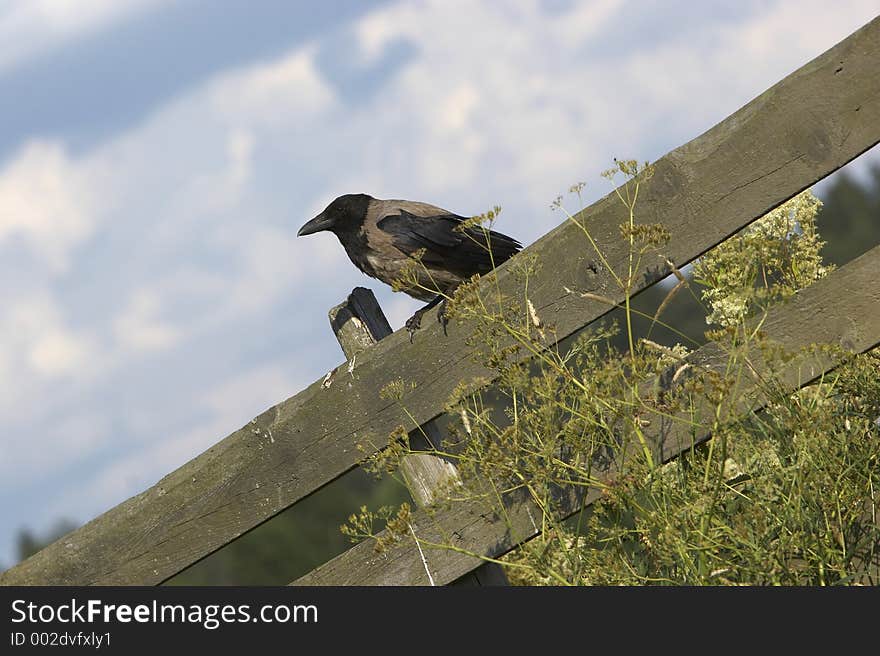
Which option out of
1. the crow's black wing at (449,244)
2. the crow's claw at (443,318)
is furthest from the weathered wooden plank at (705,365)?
the crow's black wing at (449,244)

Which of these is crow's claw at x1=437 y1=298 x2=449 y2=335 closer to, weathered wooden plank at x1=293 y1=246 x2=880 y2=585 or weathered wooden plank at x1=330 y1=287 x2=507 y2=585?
weathered wooden plank at x1=330 y1=287 x2=507 y2=585

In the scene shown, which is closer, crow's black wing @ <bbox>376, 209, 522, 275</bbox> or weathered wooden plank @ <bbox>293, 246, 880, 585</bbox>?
weathered wooden plank @ <bbox>293, 246, 880, 585</bbox>

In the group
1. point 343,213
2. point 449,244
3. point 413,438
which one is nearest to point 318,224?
point 343,213

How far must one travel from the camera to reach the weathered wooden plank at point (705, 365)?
3494 mm

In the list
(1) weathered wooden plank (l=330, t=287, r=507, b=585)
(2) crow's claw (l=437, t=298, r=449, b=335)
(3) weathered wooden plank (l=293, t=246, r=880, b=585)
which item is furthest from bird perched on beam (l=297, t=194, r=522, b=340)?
(3) weathered wooden plank (l=293, t=246, r=880, b=585)

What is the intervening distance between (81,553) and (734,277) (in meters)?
2.74

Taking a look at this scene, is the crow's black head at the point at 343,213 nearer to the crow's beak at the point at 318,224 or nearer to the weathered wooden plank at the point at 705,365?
the crow's beak at the point at 318,224

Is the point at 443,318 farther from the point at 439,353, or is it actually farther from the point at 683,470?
the point at 683,470

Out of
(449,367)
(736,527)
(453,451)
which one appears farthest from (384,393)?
(736,527)

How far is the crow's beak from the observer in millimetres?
7168

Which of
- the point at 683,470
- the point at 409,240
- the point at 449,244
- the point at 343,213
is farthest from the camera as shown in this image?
the point at 343,213

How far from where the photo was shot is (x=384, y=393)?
11.5ft

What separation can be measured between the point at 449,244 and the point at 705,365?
2.57 metres

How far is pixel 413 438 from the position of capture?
410 centimetres
